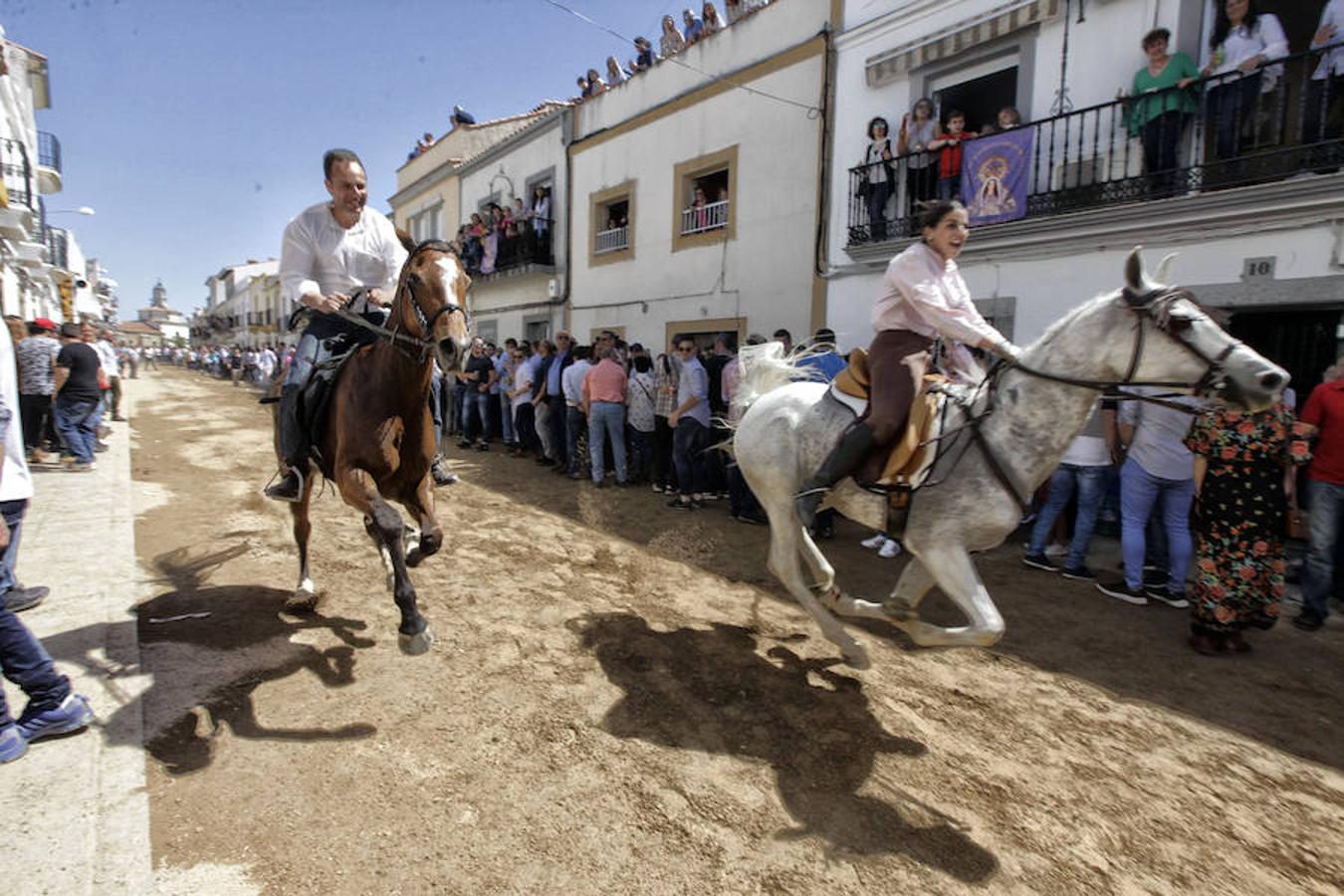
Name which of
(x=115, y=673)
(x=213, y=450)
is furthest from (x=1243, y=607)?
(x=213, y=450)

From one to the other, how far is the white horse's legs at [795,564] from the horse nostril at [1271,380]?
2.27m

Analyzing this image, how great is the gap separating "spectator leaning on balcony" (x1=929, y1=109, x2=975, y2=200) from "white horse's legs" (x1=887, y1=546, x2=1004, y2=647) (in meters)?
6.84

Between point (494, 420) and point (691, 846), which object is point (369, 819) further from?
point (494, 420)

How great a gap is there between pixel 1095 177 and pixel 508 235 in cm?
1407

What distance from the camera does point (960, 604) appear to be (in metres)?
3.18

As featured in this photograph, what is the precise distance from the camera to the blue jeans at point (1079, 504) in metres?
5.77

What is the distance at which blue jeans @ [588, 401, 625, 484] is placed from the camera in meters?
9.43

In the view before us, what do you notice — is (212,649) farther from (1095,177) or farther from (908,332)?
(1095,177)

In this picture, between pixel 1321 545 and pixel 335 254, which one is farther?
pixel 1321 545

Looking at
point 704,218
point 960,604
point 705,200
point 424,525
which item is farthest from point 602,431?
point 960,604

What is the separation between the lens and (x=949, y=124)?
335 inches

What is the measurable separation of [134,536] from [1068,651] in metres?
7.74

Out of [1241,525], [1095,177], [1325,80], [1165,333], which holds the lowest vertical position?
[1241,525]

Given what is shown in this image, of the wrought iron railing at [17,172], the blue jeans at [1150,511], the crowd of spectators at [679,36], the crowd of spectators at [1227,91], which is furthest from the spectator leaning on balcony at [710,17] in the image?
the wrought iron railing at [17,172]
